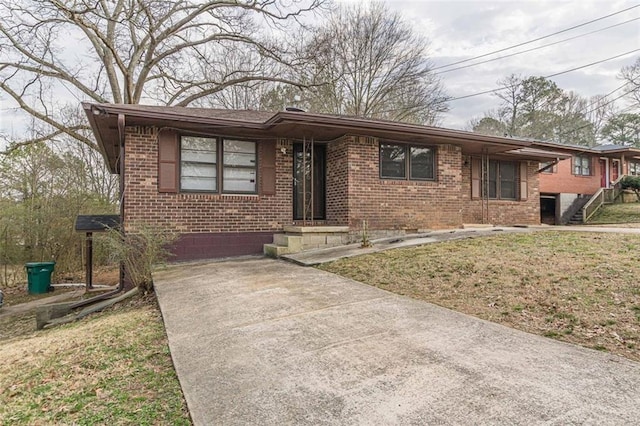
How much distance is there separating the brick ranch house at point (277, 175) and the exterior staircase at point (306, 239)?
3 cm

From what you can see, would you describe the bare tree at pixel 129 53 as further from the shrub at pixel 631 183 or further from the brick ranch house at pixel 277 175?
the shrub at pixel 631 183

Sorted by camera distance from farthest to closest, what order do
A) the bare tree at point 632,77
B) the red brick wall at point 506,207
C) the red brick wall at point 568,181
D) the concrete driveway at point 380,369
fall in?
1. the bare tree at point 632,77
2. the red brick wall at point 568,181
3. the red brick wall at point 506,207
4. the concrete driveway at point 380,369

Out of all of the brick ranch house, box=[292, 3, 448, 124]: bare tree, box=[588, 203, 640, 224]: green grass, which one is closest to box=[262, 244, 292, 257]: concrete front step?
the brick ranch house

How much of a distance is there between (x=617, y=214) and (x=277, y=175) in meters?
16.4

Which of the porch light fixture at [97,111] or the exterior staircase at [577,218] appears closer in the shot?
the porch light fixture at [97,111]

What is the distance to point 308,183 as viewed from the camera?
31.7ft

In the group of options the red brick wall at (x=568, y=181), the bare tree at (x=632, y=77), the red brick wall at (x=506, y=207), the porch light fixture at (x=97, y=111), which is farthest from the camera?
the bare tree at (x=632, y=77)

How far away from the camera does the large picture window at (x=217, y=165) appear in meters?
8.41

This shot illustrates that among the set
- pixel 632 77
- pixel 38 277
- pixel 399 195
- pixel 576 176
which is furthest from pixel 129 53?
pixel 632 77

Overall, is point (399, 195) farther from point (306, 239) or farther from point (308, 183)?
point (306, 239)

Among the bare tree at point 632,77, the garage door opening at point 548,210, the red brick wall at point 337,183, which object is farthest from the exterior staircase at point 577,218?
the red brick wall at point 337,183

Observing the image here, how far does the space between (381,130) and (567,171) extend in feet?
48.5

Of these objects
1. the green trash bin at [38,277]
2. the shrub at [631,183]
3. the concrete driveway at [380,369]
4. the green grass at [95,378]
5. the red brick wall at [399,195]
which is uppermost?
the shrub at [631,183]

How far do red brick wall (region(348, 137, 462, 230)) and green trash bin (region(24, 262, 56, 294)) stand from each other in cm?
820
